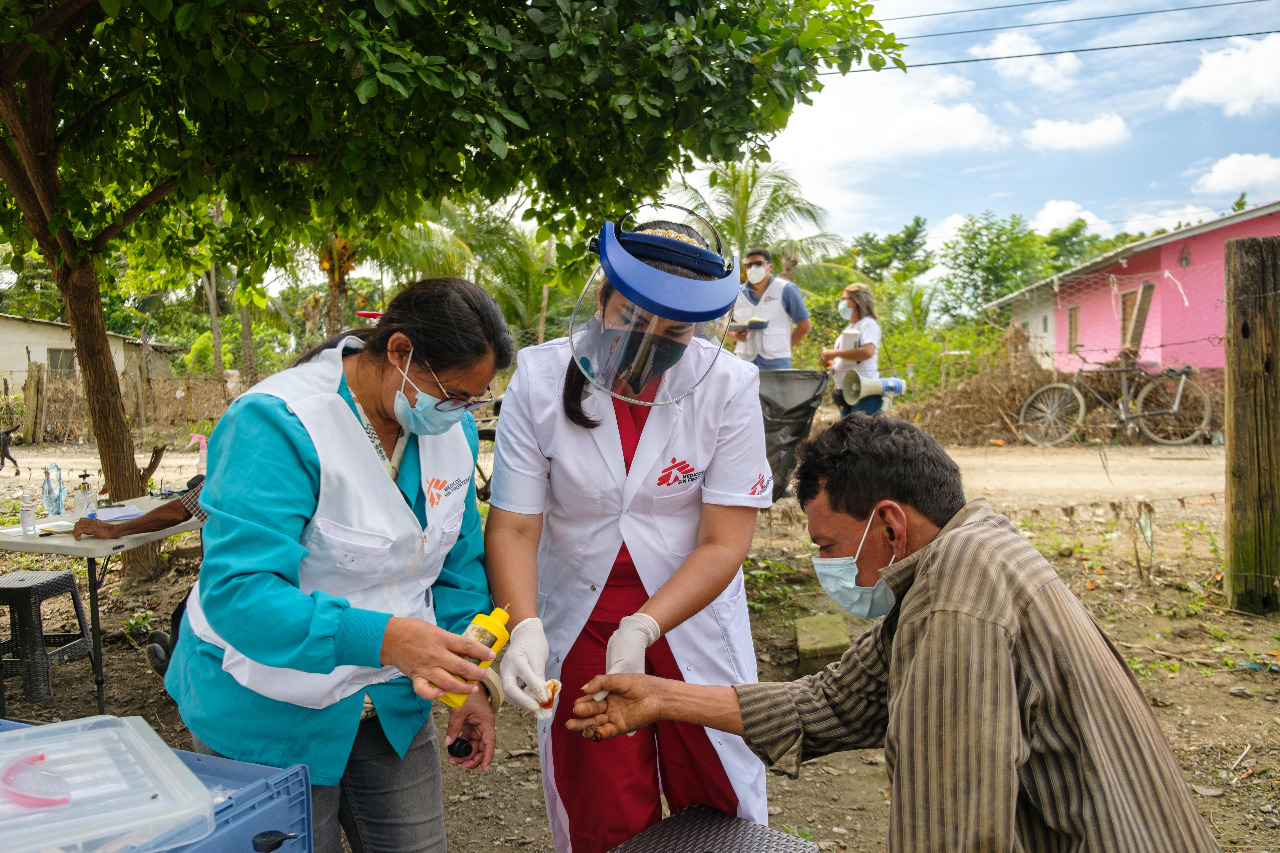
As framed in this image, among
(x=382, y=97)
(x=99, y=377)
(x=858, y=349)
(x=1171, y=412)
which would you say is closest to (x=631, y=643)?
(x=382, y=97)

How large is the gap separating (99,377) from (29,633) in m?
1.84

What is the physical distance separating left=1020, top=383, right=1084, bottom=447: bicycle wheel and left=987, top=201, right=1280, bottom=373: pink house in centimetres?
59

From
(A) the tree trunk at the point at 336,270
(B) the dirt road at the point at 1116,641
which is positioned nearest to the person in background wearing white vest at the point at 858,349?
(B) the dirt road at the point at 1116,641

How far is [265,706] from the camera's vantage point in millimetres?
1724

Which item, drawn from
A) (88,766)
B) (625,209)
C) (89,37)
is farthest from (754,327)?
(88,766)

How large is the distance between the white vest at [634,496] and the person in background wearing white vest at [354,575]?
0.16 meters

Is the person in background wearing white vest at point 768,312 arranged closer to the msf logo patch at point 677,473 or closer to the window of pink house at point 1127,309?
the msf logo patch at point 677,473

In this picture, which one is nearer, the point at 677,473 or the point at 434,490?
the point at 434,490

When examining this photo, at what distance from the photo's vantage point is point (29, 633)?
4336mm

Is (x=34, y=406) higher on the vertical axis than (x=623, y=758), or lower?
higher

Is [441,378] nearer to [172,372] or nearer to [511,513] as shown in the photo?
[511,513]

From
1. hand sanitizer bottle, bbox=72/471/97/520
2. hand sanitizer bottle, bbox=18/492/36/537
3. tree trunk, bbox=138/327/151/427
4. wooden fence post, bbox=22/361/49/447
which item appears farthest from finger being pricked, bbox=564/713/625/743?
wooden fence post, bbox=22/361/49/447

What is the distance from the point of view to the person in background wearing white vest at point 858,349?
7246 mm

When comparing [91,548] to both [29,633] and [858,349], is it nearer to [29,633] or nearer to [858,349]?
[29,633]
